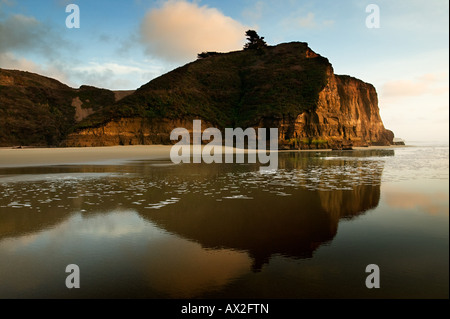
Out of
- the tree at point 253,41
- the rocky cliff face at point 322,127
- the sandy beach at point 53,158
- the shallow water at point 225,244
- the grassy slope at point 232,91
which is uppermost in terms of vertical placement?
the tree at point 253,41

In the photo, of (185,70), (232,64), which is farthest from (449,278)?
(232,64)

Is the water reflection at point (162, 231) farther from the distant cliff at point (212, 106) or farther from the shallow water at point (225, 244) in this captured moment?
the distant cliff at point (212, 106)

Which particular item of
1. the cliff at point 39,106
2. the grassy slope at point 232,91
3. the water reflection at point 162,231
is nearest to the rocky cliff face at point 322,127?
the grassy slope at point 232,91

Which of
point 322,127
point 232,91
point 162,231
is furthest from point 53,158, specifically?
point 232,91

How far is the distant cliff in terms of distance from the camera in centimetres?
6612

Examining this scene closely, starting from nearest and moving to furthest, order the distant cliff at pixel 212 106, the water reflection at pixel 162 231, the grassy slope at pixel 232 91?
1. the water reflection at pixel 162 231
2. the distant cliff at pixel 212 106
3. the grassy slope at pixel 232 91

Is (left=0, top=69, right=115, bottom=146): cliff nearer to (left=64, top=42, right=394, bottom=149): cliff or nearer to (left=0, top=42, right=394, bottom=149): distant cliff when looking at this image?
(left=0, top=42, right=394, bottom=149): distant cliff

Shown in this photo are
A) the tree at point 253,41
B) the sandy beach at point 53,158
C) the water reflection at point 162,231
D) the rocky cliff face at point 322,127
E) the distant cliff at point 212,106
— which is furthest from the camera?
the tree at point 253,41

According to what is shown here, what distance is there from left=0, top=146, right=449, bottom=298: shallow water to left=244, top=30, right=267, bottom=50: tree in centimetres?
10059

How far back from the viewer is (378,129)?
131m

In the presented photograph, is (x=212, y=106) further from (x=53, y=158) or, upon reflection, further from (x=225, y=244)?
(x=225, y=244)

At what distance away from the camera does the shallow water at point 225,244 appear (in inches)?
172

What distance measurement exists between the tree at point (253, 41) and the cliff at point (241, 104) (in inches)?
402

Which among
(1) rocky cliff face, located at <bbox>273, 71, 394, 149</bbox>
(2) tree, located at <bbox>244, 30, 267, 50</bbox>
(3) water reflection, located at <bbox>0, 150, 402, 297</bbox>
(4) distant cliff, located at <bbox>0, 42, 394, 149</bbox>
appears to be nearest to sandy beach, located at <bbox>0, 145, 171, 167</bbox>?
(3) water reflection, located at <bbox>0, 150, 402, 297</bbox>
